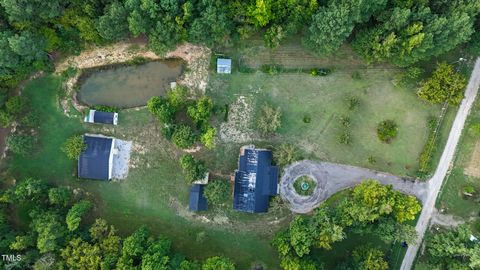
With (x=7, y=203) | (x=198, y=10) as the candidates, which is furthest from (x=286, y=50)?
(x=7, y=203)

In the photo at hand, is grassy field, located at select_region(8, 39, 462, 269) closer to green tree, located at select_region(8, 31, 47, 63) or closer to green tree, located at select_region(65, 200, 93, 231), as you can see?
green tree, located at select_region(65, 200, 93, 231)

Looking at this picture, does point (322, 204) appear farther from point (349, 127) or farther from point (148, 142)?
point (148, 142)

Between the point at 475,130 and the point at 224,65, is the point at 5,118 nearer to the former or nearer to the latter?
the point at 224,65

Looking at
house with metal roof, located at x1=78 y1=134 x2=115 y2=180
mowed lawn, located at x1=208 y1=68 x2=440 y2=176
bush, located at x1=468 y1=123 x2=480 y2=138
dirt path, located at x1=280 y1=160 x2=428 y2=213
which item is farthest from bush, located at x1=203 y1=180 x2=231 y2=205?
bush, located at x1=468 y1=123 x2=480 y2=138

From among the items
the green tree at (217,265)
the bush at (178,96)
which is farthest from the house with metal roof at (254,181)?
the bush at (178,96)

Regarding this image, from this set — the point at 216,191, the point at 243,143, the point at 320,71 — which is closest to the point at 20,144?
the point at 216,191
